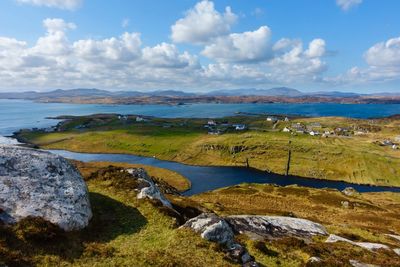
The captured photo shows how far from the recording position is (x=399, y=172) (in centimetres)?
14275

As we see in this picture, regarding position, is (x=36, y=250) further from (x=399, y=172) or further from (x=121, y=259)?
(x=399, y=172)

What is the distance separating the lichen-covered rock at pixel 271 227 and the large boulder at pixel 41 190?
15335mm

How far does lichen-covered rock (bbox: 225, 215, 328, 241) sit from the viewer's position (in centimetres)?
3331

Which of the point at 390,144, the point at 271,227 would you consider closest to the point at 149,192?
the point at 271,227

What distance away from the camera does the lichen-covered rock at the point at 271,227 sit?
33.3 m

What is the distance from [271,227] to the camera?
35781 millimetres

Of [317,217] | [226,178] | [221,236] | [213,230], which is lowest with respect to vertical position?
[226,178]

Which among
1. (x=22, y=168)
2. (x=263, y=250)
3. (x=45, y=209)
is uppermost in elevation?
(x=22, y=168)

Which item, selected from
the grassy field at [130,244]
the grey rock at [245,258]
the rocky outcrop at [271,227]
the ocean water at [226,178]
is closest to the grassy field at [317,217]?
the grassy field at [130,244]

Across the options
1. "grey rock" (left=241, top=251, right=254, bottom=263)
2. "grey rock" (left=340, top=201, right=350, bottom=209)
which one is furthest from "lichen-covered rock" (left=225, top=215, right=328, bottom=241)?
"grey rock" (left=340, top=201, right=350, bottom=209)

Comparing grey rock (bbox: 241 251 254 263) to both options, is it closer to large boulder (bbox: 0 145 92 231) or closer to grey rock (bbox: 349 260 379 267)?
grey rock (bbox: 349 260 379 267)

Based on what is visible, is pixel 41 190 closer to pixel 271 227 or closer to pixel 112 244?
pixel 112 244

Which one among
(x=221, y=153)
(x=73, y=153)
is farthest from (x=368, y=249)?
(x=73, y=153)

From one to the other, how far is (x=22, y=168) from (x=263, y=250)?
2169cm
